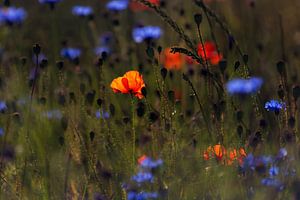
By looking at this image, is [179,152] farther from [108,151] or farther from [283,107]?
[283,107]

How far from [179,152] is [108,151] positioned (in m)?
0.23

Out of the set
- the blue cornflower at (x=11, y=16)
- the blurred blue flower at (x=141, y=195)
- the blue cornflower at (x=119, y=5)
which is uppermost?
the blue cornflower at (x=119, y=5)

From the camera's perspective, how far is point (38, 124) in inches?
107

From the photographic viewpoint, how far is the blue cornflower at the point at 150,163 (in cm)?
230

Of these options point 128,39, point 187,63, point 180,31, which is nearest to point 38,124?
point 180,31

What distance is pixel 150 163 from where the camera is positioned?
2371 mm

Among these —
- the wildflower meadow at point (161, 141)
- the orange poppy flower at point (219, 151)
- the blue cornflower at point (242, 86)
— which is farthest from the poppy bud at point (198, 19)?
the orange poppy flower at point (219, 151)

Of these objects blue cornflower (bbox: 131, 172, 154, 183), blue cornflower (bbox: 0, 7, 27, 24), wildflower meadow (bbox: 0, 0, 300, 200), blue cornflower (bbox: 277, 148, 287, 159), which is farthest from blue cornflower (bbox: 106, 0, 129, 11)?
blue cornflower (bbox: 277, 148, 287, 159)

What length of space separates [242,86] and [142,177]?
412 mm

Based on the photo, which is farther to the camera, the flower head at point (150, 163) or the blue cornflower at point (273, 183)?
the flower head at point (150, 163)

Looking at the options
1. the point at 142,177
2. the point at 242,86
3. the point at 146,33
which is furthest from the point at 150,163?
the point at 146,33

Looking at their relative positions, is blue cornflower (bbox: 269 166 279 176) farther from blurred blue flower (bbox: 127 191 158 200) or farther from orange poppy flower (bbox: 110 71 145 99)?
orange poppy flower (bbox: 110 71 145 99)

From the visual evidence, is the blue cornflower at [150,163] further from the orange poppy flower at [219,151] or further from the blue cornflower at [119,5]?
the blue cornflower at [119,5]

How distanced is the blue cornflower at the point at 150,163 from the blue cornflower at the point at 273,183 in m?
0.33
